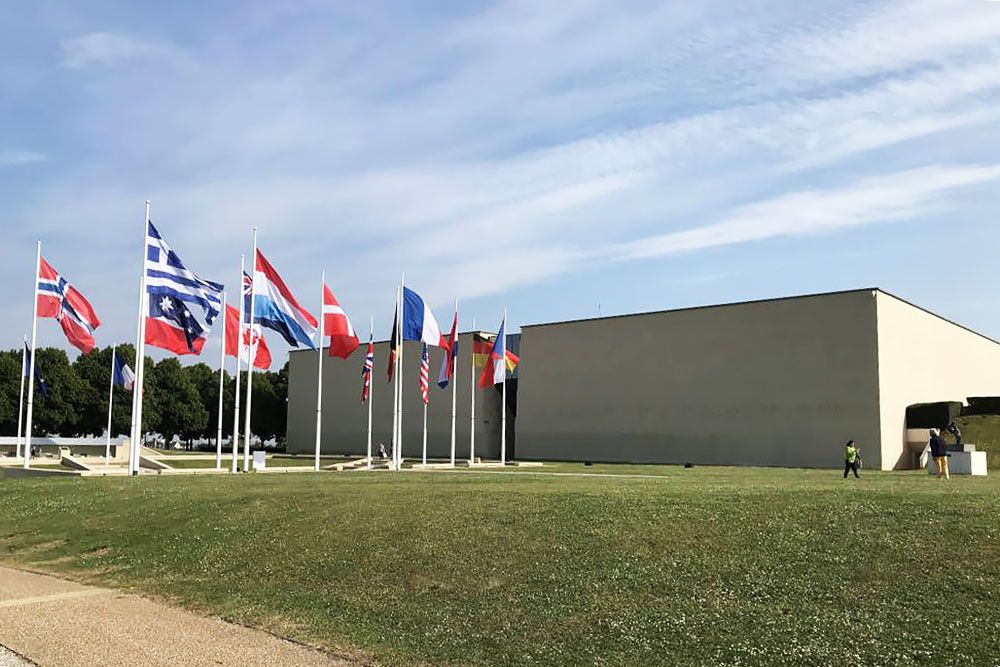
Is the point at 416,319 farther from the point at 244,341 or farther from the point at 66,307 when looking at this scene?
the point at 66,307

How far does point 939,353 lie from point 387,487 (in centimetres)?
5160

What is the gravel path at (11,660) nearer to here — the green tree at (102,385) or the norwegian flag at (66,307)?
the norwegian flag at (66,307)

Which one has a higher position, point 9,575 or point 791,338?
point 791,338

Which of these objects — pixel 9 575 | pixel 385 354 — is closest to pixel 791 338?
pixel 385 354

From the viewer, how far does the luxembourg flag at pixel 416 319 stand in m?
41.9

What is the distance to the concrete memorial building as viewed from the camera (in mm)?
54219

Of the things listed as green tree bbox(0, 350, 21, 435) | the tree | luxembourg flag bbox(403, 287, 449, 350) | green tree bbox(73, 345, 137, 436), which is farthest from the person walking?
the tree

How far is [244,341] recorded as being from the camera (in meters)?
35.7

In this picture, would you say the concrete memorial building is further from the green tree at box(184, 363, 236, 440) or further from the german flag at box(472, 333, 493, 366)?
the green tree at box(184, 363, 236, 440)

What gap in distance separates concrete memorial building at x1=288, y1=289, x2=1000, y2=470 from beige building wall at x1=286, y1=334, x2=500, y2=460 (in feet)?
0.70

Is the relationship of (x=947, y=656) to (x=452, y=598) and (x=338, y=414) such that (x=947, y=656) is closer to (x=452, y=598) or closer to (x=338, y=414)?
(x=452, y=598)

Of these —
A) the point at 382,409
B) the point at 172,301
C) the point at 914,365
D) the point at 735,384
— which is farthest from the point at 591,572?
the point at 382,409

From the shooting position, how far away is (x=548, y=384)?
6906 centimetres

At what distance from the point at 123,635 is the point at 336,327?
27.7 meters
